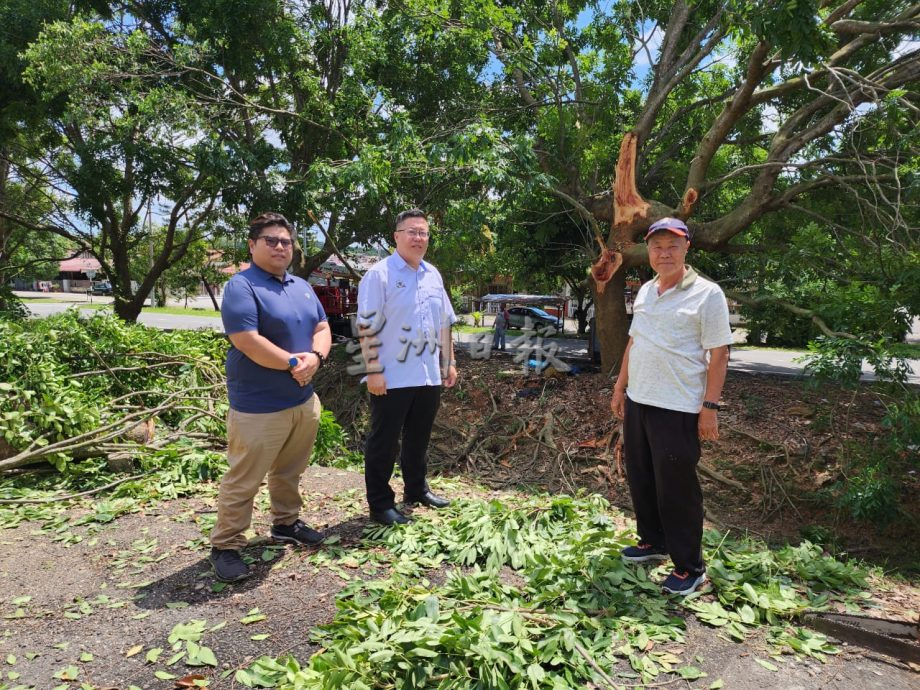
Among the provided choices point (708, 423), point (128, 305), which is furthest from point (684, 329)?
point (128, 305)

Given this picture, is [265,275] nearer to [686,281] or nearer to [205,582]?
[205,582]

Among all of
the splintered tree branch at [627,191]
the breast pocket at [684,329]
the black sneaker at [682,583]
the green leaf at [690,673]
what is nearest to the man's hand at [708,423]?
the breast pocket at [684,329]

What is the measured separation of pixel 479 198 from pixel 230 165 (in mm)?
3661

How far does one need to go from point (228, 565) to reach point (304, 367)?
3.48ft

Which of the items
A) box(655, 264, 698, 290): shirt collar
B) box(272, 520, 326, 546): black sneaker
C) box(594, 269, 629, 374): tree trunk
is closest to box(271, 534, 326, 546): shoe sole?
box(272, 520, 326, 546): black sneaker

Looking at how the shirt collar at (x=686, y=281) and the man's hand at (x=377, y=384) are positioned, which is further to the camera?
the man's hand at (x=377, y=384)

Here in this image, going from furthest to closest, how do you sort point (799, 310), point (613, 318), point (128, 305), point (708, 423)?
point (128, 305), point (613, 318), point (799, 310), point (708, 423)

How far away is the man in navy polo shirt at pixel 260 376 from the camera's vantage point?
114 inches

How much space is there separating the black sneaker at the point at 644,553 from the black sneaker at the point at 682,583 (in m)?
0.26

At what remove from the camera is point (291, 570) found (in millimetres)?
3057

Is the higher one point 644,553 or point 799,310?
point 799,310

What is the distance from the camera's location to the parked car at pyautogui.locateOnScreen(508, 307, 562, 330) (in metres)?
26.8

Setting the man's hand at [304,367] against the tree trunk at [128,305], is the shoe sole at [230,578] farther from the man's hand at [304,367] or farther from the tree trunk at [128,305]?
the tree trunk at [128,305]

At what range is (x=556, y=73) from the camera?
910cm
